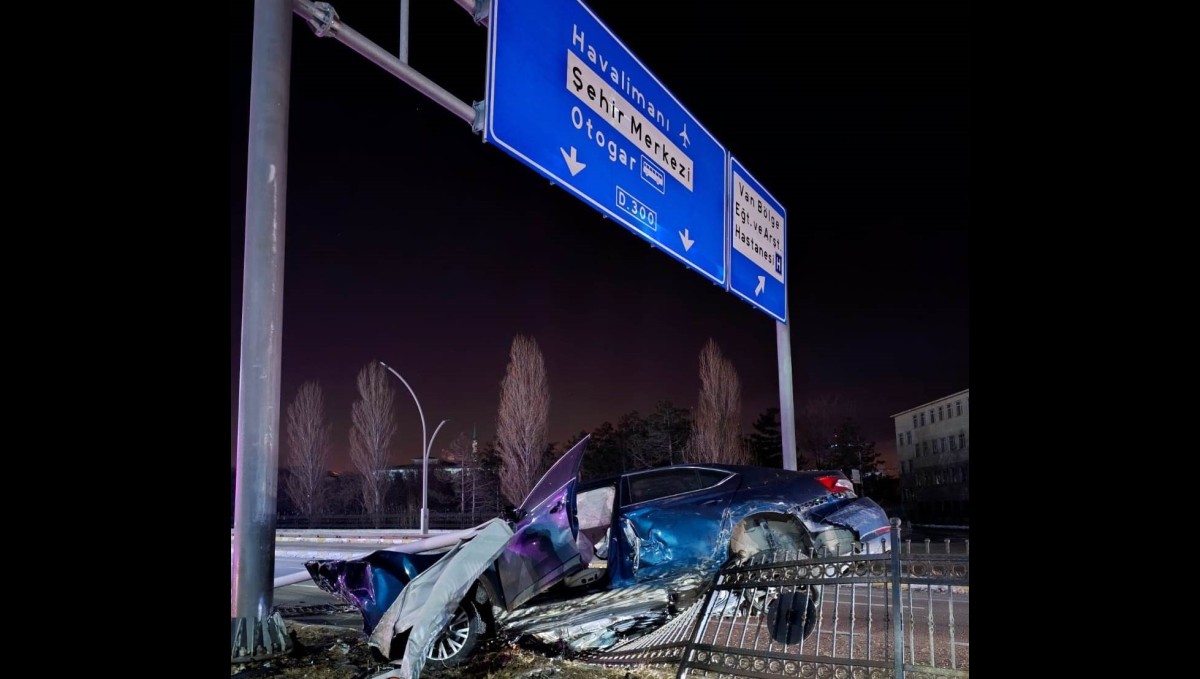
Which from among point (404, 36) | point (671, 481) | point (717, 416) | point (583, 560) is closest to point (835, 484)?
point (671, 481)

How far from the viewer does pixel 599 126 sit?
6668 mm

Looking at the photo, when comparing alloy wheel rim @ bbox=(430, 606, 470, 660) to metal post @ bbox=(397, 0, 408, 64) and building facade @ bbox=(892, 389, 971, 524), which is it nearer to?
metal post @ bbox=(397, 0, 408, 64)

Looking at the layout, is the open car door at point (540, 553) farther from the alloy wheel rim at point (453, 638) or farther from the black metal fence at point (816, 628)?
the black metal fence at point (816, 628)

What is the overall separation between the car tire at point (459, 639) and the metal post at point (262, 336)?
1.42m

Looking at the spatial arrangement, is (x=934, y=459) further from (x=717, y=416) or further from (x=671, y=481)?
(x=671, y=481)

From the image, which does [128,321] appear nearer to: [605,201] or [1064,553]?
[1064,553]

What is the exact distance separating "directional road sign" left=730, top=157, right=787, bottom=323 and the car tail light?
2.99 metres

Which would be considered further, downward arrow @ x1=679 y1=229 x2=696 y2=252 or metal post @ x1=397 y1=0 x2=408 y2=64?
downward arrow @ x1=679 y1=229 x2=696 y2=252

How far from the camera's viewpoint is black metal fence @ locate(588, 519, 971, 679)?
404cm

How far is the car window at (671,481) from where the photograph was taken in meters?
6.77

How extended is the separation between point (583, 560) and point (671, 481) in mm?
1083

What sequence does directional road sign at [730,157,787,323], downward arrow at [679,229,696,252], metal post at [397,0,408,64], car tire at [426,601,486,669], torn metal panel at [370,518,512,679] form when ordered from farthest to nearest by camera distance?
directional road sign at [730,157,787,323], downward arrow at [679,229,696,252], metal post at [397,0,408,64], car tire at [426,601,486,669], torn metal panel at [370,518,512,679]

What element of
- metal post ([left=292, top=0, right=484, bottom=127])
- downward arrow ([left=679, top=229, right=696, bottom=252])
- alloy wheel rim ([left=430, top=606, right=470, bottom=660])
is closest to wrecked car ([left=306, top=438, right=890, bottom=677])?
alloy wheel rim ([left=430, top=606, right=470, bottom=660])

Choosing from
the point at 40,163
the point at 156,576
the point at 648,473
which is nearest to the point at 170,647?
the point at 156,576
